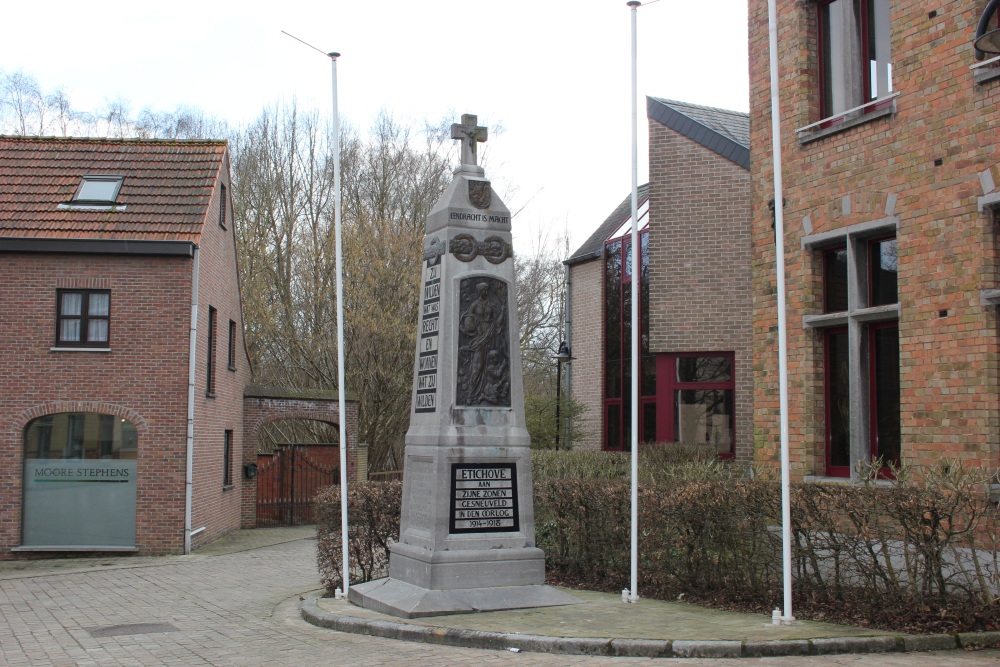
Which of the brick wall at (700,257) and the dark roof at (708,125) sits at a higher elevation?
the dark roof at (708,125)

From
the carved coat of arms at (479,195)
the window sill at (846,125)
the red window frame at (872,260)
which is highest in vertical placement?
the window sill at (846,125)

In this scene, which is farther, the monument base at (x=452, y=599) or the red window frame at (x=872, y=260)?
the red window frame at (x=872, y=260)

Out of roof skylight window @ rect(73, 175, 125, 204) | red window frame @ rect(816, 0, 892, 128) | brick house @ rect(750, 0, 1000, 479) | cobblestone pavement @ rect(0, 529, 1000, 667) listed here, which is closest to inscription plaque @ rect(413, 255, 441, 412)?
cobblestone pavement @ rect(0, 529, 1000, 667)

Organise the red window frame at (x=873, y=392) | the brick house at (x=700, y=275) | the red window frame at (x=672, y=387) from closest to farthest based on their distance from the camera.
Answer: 1. the red window frame at (x=873, y=392)
2. the brick house at (x=700, y=275)
3. the red window frame at (x=672, y=387)

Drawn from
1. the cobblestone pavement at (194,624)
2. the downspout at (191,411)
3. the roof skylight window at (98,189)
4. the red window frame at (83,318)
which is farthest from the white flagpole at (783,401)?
the roof skylight window at (98,189)

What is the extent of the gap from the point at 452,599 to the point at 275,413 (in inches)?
648

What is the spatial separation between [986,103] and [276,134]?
29.9 m

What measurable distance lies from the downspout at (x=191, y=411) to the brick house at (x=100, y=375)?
3 centimetres

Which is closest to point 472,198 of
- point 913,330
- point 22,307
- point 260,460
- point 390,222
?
point 913,330

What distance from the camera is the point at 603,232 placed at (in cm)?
2889

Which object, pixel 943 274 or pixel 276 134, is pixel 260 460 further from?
pixel 943 274

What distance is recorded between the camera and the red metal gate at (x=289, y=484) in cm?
2633

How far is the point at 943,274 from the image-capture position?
35.3 ft

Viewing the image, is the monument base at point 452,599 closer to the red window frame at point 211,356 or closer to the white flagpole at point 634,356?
the white flagpole at point 634,356
